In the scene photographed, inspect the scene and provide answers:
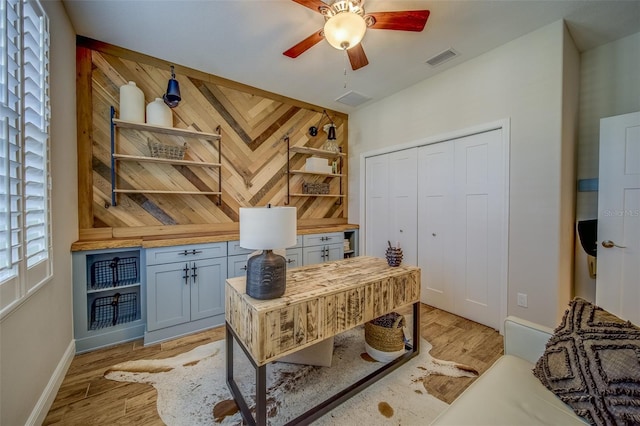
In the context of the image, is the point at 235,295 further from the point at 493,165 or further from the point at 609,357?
the point at 493,165

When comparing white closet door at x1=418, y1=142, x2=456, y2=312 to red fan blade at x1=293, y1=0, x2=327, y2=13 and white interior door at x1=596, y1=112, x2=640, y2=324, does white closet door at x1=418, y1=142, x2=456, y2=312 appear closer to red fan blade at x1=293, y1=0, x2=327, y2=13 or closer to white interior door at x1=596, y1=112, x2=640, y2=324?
white interior door at x1=596, y1=112, x2=640, y2=324

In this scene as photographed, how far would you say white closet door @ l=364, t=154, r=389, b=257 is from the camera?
3.82m

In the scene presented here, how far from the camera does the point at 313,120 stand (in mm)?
4094

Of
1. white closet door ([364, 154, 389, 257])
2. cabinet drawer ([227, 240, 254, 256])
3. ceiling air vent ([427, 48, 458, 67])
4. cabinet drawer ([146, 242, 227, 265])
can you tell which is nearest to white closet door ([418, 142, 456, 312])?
white closet door ([364, 154, 389, 257])

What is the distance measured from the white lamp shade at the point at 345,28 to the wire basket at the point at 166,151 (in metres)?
2.02

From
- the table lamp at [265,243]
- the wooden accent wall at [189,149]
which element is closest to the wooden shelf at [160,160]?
the wooden accent wall at [189,149]

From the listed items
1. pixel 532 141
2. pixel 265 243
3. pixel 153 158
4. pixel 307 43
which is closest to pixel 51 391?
pixel 265 243

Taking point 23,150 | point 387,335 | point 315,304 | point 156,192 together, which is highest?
A: point 23,150

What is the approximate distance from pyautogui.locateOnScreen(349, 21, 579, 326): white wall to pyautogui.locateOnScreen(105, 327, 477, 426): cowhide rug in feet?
3.62

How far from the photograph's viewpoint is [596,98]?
2.47 m

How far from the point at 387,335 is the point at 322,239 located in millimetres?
1763

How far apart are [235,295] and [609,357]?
1.77 meters

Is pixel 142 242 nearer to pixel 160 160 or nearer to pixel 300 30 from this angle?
pixel 160 160

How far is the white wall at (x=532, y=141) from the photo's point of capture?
223cm
